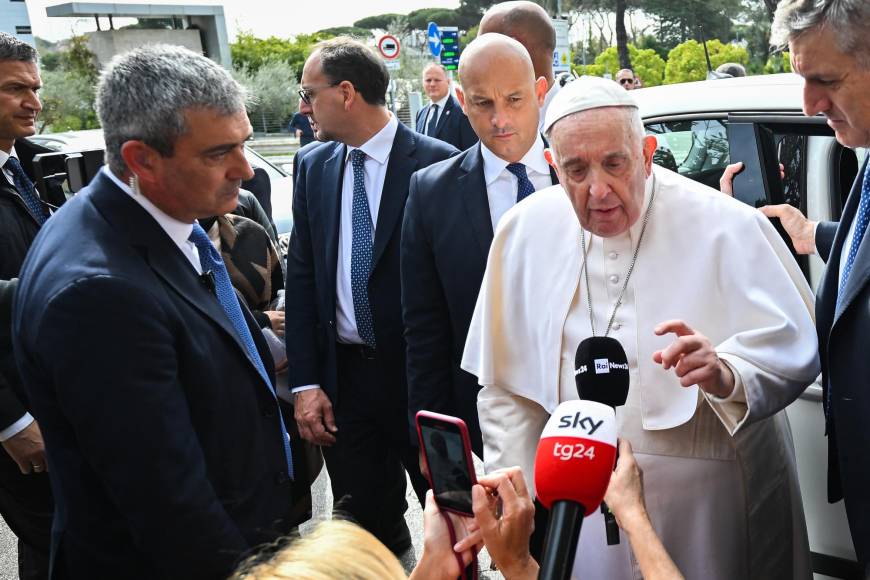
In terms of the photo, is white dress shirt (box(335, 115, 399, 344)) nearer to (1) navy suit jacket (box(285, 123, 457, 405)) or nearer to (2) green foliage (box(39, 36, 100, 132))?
(1) navy suit jacket (box(285, 123, 457, 405))

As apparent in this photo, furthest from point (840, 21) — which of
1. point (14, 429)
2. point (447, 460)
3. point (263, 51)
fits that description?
point (263, 51)

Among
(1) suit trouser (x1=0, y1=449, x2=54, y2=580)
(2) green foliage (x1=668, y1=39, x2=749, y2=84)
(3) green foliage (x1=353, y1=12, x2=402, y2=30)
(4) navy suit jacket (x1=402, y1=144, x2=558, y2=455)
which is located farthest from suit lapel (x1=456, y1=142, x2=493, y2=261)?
(3) green foliage (x1=353, y1=12, x2=402, y2=30)

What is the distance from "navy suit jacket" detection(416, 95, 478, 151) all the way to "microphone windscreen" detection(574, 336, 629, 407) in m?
4.94

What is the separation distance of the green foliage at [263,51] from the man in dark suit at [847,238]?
163 feet

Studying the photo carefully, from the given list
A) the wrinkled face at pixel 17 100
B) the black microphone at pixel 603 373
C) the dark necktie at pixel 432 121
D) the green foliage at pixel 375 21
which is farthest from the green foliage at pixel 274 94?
the green foliage at pixel 375 21

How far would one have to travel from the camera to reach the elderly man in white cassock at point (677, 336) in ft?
7.18

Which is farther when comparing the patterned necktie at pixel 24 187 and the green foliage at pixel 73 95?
the green foliage at pixel 73 95

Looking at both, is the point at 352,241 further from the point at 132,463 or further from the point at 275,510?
the point at 132,463

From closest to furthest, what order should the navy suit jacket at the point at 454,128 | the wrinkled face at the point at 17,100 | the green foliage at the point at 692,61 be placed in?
the wrinkled face at the point at 17,100 → the navy suit jacket at the point at 454,128 → the green foliage at the point at 692,61

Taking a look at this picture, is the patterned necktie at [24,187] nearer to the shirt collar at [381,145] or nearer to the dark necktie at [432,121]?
the shirt collar at [381,145]

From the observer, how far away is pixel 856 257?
2139 millimetres

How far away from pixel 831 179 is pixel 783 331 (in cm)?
112

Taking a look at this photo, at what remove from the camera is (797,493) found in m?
2.37

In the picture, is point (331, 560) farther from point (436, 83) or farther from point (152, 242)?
point (436, 83)
